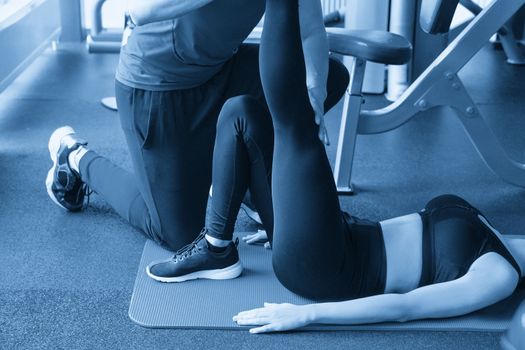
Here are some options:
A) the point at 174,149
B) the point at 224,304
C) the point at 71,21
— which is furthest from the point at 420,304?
the point at 71,21

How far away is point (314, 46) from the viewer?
1778 millimetres

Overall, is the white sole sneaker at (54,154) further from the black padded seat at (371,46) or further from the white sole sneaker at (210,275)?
the black padded seat at (371,46)

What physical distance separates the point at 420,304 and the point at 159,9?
877 mm

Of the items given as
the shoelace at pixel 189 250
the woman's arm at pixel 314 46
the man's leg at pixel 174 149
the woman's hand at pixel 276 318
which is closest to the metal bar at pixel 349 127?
the man's leg at pixel 174 149

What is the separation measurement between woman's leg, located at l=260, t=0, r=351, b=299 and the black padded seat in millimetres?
806

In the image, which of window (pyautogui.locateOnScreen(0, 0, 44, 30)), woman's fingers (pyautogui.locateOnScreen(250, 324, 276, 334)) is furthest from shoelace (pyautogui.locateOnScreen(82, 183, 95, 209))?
window (pyautogui.locateOnScreen(0, 0, 44, 30))

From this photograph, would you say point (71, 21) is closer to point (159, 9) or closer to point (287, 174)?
point (159, 9)

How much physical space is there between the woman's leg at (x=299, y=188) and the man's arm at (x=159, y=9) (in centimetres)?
24

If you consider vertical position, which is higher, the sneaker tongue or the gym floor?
the sneaker tongue

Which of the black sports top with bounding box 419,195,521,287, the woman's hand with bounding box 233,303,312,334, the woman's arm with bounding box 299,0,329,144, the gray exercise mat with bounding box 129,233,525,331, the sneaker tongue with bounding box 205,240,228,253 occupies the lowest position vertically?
the gray exercise mat with bounding box 129,233,525,331

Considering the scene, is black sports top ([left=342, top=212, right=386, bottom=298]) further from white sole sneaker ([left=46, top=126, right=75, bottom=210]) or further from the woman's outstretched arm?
white sole sneaker ([left=46, top=126, right=75, bottom=210])

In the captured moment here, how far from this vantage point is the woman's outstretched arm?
167 cm

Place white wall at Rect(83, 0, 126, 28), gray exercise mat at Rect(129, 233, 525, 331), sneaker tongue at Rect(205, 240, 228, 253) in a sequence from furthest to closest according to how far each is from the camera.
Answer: white wall at Rect(83, 0, 126, 28), sneaker tongue at Rect(205, 240, 228, 253), gray exercise mat at Rect(129, 233, 525, 331)

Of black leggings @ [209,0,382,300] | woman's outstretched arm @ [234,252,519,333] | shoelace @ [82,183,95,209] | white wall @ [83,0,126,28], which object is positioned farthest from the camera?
white wall @ [83,0,126,28]
